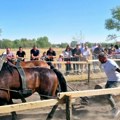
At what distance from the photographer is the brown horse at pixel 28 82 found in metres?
7.73

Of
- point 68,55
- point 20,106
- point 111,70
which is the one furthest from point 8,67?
point 68,55

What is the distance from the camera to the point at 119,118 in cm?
866

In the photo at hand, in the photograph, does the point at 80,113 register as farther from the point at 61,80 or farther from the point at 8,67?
the point at 8,67

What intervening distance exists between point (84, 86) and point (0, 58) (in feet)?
20.9

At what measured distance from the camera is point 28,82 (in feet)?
26.6

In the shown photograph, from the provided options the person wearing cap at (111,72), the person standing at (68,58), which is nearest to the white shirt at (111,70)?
the person wearing cap at (111,72)

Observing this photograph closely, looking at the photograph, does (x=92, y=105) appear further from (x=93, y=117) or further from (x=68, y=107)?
(x=68, y=107)

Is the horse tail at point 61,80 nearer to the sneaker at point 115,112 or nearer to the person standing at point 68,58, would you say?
the sneaker at point 115,112

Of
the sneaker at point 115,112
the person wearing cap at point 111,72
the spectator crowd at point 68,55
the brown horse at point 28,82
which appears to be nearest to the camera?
the brown horse at point 28,82

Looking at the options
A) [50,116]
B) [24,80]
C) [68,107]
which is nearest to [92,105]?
[50,116]

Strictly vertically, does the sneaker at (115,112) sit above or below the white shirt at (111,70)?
below

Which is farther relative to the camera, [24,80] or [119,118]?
[119,118]

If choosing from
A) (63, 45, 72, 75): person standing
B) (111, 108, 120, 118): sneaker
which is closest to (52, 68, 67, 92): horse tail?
(111, 108, 120, 118): sneaker

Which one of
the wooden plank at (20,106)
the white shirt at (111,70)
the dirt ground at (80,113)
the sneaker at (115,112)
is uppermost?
the white shirt at (111,70)
